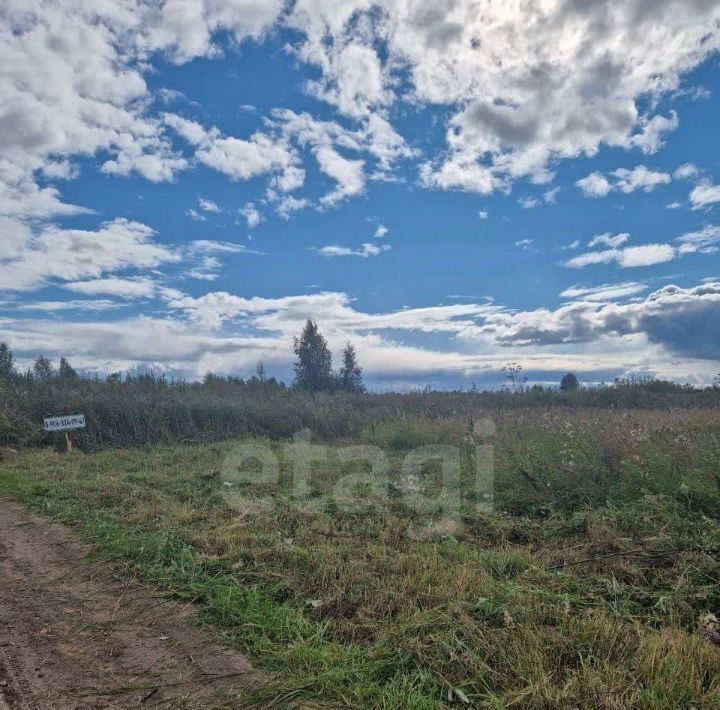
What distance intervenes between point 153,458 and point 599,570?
10.3 m

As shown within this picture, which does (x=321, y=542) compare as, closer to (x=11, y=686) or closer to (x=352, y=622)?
(x=352, y=622)

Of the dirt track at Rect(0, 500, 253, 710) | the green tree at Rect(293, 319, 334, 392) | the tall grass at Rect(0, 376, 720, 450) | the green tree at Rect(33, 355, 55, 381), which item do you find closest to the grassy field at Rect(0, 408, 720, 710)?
the dirt track at Rect(0, 500, 253, 710)

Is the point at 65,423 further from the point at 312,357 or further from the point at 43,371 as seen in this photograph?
the point at 312,357

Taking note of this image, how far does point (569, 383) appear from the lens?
2678 cm

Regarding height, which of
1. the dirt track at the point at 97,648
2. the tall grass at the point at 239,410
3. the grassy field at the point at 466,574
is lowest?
the dirt track at the point at 97,648

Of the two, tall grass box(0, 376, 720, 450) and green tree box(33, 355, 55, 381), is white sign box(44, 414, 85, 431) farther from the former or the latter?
green tree box(33, 355, 55, 381)

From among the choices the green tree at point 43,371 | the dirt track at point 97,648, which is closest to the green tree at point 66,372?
the green tree at point 43,371

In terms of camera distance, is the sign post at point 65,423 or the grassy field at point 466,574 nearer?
the grassy field at point 466,574

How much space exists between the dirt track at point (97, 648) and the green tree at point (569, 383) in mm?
21785

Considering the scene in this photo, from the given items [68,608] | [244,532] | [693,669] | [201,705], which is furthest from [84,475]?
[693,669]

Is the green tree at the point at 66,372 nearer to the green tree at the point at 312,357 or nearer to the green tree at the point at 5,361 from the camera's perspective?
the green tree at the point at 5,361

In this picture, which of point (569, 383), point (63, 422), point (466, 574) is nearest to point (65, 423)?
point (63, 422)

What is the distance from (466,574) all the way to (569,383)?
24342 millimetres

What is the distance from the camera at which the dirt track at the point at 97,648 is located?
3.01 metres
